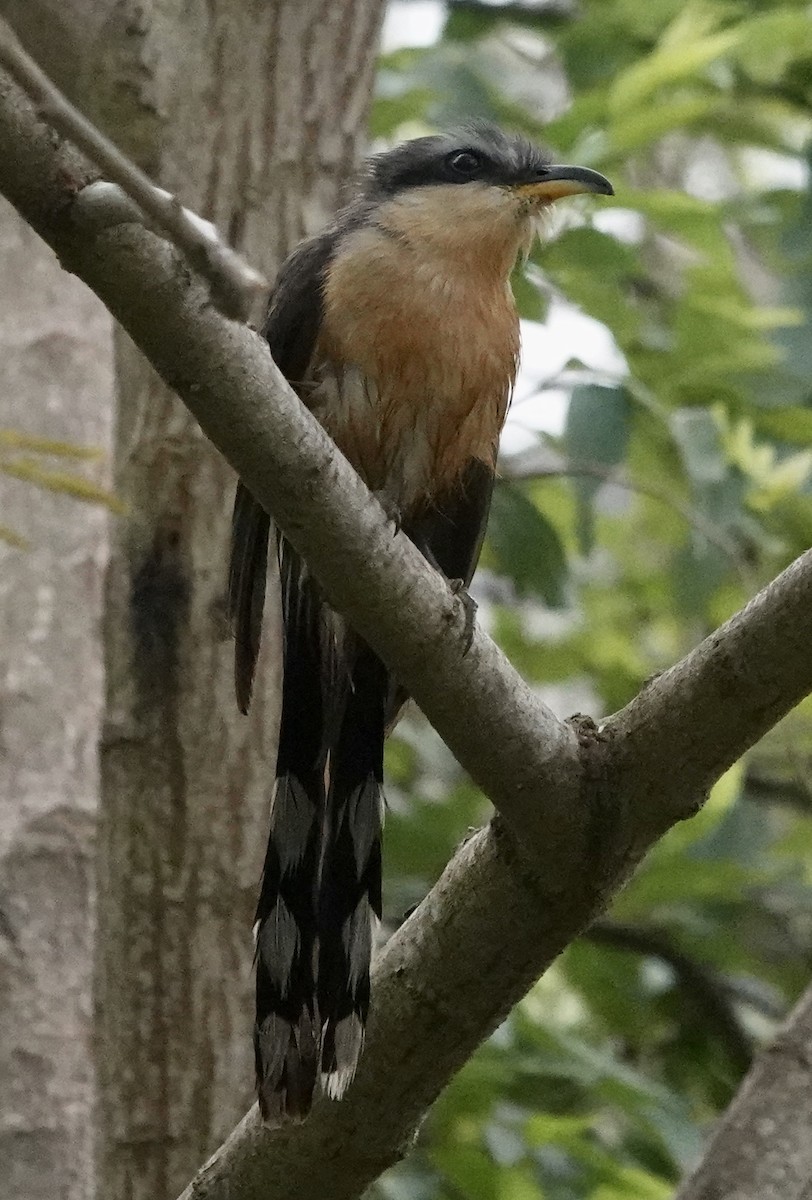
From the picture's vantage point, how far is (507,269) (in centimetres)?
359

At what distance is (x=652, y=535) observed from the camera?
6.07 m

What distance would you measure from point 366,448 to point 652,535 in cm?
296

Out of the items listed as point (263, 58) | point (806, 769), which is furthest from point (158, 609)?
point (806, 769)

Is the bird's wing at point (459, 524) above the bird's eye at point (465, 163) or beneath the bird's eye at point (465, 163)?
beneath

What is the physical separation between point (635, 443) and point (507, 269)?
1590mm

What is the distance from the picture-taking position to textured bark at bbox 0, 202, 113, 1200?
318 cm

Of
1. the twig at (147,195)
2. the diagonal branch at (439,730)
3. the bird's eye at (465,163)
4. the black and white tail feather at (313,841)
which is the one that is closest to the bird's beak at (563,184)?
the bird's eye at (465,163)

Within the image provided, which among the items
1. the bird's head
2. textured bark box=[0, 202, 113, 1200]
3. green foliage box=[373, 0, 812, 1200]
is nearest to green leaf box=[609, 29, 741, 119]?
green foliage box=[373, 0, 812, 1200]

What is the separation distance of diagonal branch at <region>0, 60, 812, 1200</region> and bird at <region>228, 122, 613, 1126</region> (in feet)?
0.64

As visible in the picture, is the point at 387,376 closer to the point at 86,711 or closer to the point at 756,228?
the point at 86,711

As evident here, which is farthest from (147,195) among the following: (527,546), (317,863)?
(527,546)

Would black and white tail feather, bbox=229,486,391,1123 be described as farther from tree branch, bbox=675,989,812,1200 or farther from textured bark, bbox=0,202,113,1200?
tree branch, bbox=675,989,812,1200

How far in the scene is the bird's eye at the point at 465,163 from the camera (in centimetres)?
373

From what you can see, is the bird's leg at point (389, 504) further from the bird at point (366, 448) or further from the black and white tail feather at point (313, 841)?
the black and white tail feather at point (313, 841)
